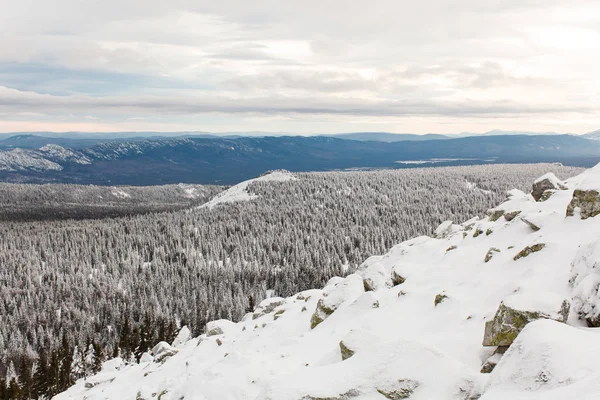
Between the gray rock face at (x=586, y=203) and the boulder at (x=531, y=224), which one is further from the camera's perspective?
the boulder at (x=531, y=224)

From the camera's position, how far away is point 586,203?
91.5ft

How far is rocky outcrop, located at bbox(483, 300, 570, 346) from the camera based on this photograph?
53.4 ft

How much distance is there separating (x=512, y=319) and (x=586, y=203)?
1643cm

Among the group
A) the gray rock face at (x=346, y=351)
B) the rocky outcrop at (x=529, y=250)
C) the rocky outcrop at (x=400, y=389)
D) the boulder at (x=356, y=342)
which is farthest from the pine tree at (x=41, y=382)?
the rocky outcrop at (x=400, y=389)

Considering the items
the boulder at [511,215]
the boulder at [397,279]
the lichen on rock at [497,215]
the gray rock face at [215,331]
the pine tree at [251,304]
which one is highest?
the boulder at [511,215]

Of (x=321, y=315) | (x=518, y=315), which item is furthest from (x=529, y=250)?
(x=321, y=315)

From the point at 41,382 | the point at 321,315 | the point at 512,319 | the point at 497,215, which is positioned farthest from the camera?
the point at 41,382

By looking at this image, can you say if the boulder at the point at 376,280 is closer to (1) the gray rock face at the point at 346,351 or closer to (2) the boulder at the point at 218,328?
(1) the gray rock face at the point at 346,351

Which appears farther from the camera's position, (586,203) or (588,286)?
(586,203)

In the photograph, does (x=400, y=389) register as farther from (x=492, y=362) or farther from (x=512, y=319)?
(x=512, y=319)

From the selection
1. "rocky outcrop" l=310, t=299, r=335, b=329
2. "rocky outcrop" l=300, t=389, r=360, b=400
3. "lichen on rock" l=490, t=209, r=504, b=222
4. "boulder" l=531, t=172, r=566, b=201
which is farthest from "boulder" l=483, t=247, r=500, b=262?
"rocky outcrop" l=300, t=389, r=360, b=400

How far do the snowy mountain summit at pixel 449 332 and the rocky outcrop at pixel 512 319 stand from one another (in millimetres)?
40

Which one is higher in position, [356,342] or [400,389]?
[356,342]

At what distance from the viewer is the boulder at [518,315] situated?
16312 millimetres
